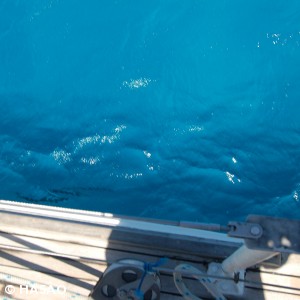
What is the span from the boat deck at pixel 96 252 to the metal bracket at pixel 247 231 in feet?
3.80

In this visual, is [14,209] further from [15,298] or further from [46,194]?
[46,194]

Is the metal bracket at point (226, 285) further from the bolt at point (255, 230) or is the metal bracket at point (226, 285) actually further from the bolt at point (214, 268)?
the bolt at point (255, 230)

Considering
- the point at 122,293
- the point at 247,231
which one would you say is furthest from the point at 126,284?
the point at 247,231

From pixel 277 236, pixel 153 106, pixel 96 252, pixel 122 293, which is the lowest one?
pixel 122 293

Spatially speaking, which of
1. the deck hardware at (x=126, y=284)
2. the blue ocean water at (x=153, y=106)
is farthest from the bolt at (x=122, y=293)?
the blue ocean water at (x=153, y=106)

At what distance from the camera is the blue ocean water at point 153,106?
5.66 meters

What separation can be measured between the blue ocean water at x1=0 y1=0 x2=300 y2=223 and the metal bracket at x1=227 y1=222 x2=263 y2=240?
3623 mm

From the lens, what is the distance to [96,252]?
3.09m

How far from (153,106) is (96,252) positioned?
3.56m

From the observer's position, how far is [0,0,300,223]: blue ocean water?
5660mm

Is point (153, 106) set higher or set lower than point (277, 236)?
higher

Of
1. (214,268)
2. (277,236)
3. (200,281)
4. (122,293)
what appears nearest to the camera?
(277,236)

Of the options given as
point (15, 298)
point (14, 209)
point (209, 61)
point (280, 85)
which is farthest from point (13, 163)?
point (280, 85)

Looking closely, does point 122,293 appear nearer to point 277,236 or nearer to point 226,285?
point 226,285
